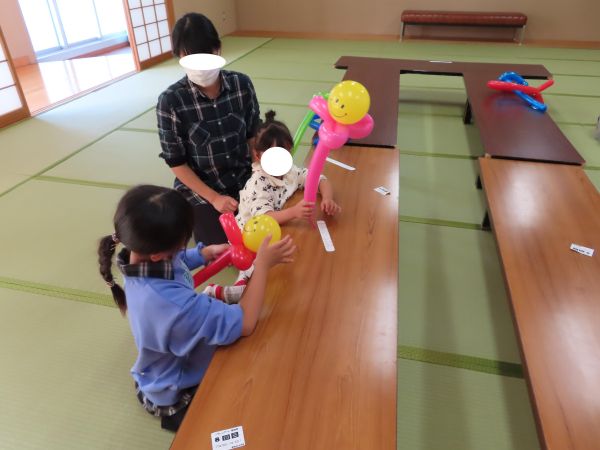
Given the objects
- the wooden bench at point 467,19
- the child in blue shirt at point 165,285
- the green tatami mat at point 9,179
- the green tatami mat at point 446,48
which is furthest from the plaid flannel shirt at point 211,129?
the wooden bench at point 467,19

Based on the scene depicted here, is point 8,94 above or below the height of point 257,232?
below

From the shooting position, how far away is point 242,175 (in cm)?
193

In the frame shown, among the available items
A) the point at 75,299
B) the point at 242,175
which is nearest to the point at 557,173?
the point at 242,175

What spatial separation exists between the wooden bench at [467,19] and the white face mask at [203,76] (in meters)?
6.12

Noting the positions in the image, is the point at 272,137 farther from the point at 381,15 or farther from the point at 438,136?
the point at 381,15

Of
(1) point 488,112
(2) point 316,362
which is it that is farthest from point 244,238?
(1) point 488,112

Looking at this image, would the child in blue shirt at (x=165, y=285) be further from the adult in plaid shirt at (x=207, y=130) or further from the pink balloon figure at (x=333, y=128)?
the adult in plaid shirt at (x=207, y=130)

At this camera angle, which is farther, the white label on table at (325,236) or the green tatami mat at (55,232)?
the green tatami mat at (55,232)

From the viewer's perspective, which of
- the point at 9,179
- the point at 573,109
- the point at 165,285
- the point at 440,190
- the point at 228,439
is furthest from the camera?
the point at 573,109

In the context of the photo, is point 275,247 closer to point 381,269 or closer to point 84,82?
point 381,269

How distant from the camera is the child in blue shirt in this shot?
89 cm

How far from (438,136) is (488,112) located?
60 centimetres

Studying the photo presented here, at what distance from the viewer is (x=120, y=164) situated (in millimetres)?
2945

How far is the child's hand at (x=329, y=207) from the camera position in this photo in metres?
1.52
